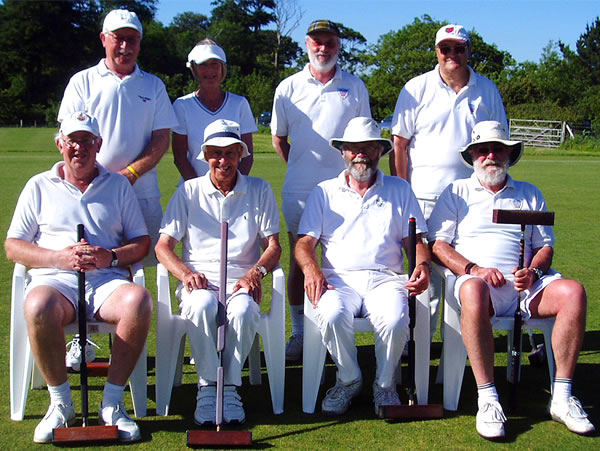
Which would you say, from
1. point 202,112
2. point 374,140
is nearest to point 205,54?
point 202,112

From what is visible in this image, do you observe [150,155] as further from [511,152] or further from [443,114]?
[511,152]

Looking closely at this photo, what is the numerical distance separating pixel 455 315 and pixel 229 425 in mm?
1347

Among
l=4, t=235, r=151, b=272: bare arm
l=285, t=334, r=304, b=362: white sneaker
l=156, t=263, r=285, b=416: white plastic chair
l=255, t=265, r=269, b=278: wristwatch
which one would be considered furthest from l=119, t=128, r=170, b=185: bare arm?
l=285, t=334, r=304, b=362: white sneaker

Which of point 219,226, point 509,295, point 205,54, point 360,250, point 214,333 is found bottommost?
point 214,333

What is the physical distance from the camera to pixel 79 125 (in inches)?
153

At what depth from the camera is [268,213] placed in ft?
14.1

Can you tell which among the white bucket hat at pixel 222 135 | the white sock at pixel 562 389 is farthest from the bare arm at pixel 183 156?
the white sock at pixel 562 389

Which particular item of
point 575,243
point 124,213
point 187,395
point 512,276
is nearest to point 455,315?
point 512,276

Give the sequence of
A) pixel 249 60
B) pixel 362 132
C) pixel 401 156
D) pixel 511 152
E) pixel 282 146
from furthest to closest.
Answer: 1. pixel 249 60
2. pixel 282 146
3. pixel 401 156
4. pixel 511 152
5. pixel 362 132

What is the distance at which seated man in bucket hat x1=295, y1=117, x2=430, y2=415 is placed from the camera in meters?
3.92

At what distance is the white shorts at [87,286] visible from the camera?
3770mm

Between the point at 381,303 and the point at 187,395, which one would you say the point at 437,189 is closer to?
the point at 381,303

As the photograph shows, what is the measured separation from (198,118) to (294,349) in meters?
1.67

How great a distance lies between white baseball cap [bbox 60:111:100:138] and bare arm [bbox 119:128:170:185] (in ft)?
1.79
